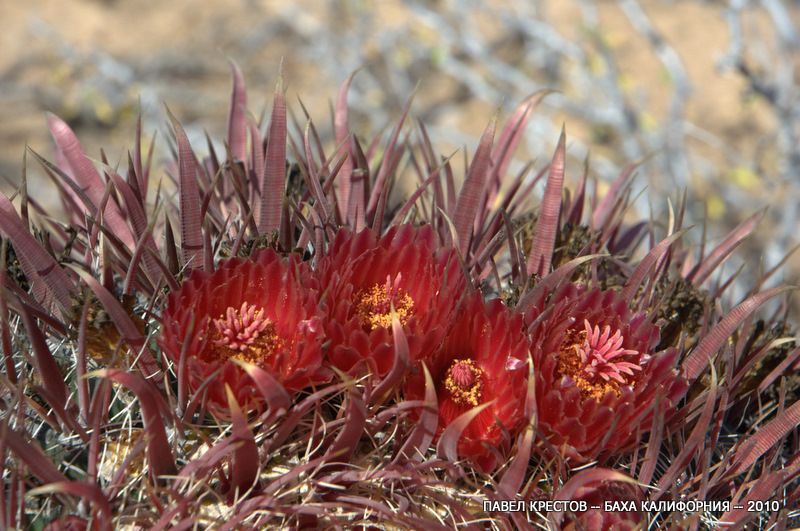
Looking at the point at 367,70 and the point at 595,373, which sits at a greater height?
the point at 595,373

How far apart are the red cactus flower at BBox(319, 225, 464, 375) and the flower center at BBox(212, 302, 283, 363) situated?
64 millimetres

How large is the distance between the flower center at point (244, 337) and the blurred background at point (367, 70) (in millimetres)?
2246

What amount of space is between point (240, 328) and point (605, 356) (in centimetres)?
37

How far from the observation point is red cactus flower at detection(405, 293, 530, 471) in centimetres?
74

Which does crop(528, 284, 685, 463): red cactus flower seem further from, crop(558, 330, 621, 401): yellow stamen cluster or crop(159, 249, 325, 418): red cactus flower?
crop(159, 249, 325, 418): red cactus flower

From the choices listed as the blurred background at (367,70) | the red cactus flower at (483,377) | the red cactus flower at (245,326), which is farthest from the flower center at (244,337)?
the blurred background at (367,70)

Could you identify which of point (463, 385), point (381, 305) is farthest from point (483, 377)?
point (381, 305)

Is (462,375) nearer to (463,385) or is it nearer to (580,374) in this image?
(463,385)

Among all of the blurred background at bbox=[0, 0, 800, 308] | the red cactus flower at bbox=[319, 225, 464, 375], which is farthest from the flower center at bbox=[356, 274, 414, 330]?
the blurred background at bbox=[0, 0, 800, 308]

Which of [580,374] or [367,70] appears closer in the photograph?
[580,374]

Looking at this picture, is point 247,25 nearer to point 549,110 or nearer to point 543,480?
point 549,110

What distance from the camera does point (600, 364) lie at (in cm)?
77

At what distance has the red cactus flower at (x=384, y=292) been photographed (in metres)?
0.74

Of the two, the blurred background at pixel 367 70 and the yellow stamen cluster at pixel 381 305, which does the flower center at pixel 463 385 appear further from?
the blurred background at pixel 367 70
